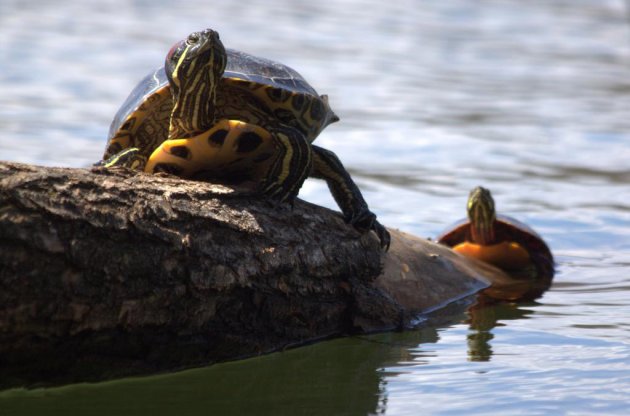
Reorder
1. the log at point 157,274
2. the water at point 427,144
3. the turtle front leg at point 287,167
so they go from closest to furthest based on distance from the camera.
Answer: the log at point 157,274 < the water at point 427,144 < the turtle front leg at point 287,167

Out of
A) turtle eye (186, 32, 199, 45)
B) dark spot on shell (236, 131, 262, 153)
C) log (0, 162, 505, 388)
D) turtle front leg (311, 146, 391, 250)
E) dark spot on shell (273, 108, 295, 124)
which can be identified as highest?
turtle eye (186, 32, 199, 45)

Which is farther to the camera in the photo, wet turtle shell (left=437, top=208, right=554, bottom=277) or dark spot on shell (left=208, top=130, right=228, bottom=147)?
wet turtle shell (left=437, top=208, right=554, bottom=277)

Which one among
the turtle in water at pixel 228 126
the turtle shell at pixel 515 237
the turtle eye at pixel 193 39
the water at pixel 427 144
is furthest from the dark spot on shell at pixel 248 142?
the turtle shell at pixel 515 237

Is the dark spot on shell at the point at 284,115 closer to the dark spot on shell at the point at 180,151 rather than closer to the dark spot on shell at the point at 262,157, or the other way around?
the dark spot on shell at the point at 262,157

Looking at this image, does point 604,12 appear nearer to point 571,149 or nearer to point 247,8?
point 247,8

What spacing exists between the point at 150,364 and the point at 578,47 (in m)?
11.2

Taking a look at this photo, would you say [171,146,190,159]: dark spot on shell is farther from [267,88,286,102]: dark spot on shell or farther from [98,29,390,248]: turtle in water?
[267,88,286,102]: dark spot on shell

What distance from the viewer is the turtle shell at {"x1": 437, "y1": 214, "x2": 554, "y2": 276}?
5.54 meters

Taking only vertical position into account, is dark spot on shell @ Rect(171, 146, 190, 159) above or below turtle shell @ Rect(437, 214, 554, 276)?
above

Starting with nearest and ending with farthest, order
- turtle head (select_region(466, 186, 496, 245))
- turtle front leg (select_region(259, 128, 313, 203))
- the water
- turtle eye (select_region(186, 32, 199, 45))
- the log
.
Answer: the log
the water
turtle front leg (select_region(259, 128, 313, 203))
turtle eye (select_region(186, 32, 199, 45))
turtle head (select_region(466, 186, 496, 245))

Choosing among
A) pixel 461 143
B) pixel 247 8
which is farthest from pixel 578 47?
pixel 461 143

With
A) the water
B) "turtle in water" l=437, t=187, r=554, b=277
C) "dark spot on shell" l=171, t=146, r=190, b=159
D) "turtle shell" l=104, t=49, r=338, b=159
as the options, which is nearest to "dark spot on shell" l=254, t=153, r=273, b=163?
"turtle shell" l=104, t=49, r=338, b=159

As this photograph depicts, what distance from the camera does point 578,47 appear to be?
1352 centimetres

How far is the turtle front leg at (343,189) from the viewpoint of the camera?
156 inches
